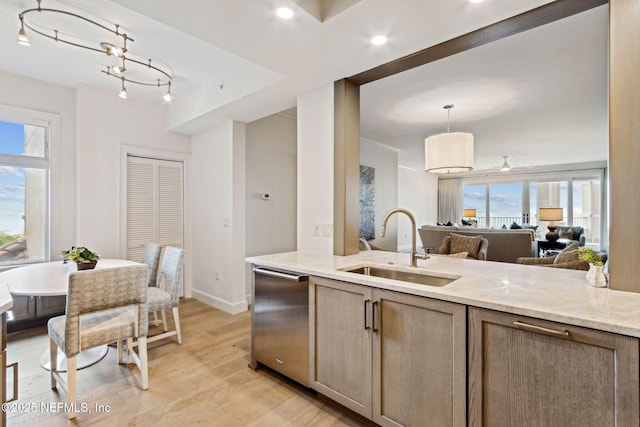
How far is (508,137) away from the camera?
5.50m

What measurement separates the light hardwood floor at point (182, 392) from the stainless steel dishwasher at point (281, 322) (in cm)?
17

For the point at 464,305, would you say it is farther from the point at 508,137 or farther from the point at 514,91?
the point at 508,137

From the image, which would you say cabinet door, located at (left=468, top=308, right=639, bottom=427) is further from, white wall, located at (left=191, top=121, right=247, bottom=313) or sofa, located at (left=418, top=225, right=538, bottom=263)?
sofa, located at (left=418, top=225, right=538, bottom=263)

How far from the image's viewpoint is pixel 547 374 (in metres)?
1.15

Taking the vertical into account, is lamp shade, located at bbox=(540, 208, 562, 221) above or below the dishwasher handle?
above

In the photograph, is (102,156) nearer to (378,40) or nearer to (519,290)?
(378,40)

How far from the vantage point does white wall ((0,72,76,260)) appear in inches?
130

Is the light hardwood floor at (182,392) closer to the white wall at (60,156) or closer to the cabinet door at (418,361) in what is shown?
the cabinet door at (418,361)

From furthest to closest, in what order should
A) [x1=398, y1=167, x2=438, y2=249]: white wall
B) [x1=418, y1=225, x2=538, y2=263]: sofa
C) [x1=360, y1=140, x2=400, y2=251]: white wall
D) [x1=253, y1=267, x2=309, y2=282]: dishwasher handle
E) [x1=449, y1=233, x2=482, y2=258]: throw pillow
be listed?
[x1=398, y1=167, x2=438, y2=249]: white wall → [x1=360, y1=140, x2=400, y2=251]: white wall → [x1=418, y1=225, x2=538, y2=263]: sofa → [x1=449, y1=233, x2=482, y2=258]: throw pillow → [x1=253, y1=267, x2=309, y2=282]: dishwasher handle

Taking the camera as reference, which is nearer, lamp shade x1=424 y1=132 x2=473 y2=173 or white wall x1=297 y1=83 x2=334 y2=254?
white wall x1=297 y1=83 x2=334 y2=254

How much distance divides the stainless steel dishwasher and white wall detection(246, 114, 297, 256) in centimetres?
182

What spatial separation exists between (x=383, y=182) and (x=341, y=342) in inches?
194

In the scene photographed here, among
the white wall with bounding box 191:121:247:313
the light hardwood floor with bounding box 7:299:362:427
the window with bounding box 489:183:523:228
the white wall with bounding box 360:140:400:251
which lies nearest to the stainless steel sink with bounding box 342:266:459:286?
the light hardwood floor with bounding box 7:299:362:427

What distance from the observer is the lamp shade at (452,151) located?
345cm
